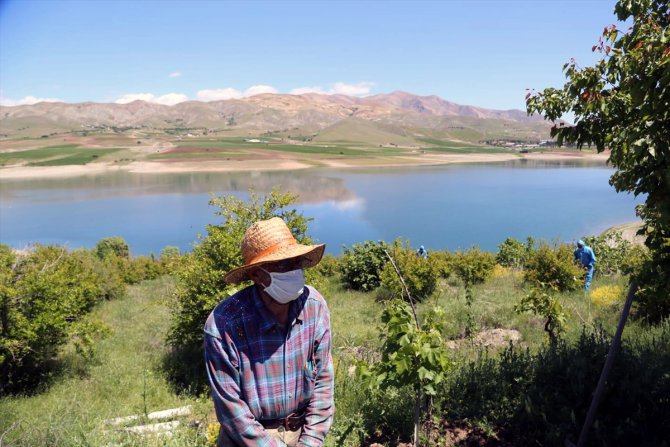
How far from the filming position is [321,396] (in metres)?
2.29

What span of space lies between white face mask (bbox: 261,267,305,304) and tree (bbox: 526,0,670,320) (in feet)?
7.25

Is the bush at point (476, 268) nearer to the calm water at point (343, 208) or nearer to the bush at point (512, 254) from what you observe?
the bush at point (512, 254)

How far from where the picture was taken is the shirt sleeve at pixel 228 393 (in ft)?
6.57

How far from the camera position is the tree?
2842 millimetres

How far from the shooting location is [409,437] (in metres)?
3.70

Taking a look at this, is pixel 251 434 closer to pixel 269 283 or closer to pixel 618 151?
pixel 269 283

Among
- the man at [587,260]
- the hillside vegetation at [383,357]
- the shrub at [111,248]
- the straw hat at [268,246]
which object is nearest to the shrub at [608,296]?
the hillside vegetation at [383,357]

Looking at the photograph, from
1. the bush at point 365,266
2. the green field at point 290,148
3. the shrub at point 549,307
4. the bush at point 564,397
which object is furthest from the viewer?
the green field at point 290,148

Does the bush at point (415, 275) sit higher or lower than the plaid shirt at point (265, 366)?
lower

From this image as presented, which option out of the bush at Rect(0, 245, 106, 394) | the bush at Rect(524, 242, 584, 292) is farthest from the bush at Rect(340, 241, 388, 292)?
the bush at Rect(0, 245, 106, 394)

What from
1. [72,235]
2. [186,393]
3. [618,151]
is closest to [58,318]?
[186,393]

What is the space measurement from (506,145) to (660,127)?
197 m

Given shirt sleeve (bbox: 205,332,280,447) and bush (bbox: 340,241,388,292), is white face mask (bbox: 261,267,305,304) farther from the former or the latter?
bush (bbox: 340,241,388,292)

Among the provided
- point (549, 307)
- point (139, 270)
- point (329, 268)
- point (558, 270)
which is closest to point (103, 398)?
point (549, 307)
